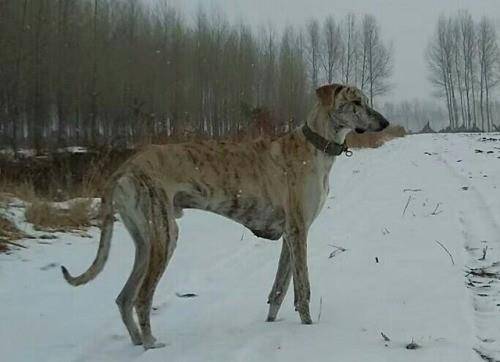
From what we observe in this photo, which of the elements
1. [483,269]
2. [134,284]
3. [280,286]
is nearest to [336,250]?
[483,269]

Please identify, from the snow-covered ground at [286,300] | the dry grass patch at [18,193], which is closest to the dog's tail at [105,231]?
the snow-covered ground at [286,300]

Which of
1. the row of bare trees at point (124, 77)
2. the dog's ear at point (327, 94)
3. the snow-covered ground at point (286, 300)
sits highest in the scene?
the row of bare trees at point (124, 77)

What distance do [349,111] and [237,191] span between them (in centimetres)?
110

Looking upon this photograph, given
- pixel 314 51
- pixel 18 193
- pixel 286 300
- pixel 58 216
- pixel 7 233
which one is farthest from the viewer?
pixel 314 51

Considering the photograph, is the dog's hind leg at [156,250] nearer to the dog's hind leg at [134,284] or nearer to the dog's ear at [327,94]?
the dog's hind leg at [134,284]

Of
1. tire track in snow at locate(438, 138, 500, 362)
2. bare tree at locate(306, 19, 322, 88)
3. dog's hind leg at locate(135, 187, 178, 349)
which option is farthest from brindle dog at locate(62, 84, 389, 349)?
bare tree at locate(306, 19, 322, 88)

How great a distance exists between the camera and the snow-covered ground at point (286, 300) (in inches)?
147

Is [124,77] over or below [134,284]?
over

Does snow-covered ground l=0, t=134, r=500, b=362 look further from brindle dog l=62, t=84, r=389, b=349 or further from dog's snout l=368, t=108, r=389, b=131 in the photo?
dog's snout l=368, t=108, r=389, b=131

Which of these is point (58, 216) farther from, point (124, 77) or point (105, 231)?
point (124, 77)

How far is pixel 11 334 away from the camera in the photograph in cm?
408

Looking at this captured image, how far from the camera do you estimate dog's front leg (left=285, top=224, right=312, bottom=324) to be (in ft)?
14.3

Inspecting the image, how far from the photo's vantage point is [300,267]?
4.40 metres

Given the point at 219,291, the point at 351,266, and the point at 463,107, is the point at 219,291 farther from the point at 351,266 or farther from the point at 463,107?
the point at 463,107
